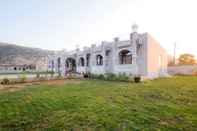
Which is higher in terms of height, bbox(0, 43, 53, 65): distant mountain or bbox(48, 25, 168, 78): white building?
bbox(0, 43, 53, 65): distant mountain

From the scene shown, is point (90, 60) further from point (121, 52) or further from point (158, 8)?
point (158, 8)

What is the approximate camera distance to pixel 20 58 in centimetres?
7875

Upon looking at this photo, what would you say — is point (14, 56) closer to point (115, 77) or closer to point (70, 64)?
point (70, 64)

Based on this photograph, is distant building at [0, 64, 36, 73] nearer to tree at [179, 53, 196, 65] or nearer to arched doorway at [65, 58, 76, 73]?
arched doorway at [65, 58, 76, 73]

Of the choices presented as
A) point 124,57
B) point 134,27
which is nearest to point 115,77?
point 124,57

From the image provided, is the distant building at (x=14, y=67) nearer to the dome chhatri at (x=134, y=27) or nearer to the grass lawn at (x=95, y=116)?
the dome chhatri at (x=134, y=27)

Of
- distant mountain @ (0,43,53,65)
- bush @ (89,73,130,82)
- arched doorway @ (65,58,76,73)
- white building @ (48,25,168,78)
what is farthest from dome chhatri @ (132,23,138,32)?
distant mountain @ (0,43,53,65)

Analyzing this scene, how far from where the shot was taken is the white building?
18578mm

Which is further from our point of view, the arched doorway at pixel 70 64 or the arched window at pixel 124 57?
the arched doorway at pixel 70 64

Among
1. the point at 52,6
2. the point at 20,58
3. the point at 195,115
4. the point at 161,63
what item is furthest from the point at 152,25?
the point at 20,58

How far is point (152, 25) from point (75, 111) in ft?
63.3

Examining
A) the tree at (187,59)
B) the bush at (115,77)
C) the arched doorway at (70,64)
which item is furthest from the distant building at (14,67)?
the tree at (187,59)

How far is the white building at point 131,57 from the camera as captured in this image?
18.6 metres

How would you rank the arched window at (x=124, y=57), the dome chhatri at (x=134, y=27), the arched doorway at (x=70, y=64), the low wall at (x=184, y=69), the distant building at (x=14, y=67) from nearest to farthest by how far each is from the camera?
the dome chhatri at (x=134, y=27), the arched window at (x=124, y=57), the low wall at (x=184, y=69), the arched doorway at (x=70, y=64), the distant building at (x=14, y=67)
